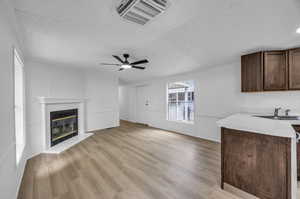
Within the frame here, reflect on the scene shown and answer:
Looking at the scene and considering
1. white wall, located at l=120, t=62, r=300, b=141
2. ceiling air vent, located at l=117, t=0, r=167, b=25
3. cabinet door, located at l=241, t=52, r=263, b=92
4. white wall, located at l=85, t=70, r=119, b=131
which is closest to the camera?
ceiling air vent, located at l=117, t=0, r=167, b=25

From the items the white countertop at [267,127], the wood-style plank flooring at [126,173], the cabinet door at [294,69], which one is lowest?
the wood-style plank flooring at [126,173]

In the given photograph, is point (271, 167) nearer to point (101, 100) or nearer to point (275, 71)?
point (275, 71)

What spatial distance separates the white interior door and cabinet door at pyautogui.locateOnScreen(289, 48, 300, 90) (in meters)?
5.03

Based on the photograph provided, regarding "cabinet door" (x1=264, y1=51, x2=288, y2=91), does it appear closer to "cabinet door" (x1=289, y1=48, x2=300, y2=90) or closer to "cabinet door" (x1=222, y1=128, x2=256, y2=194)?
"cabinet door" (x1=289, y1=48, x2=300, y2=90)

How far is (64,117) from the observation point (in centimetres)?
397

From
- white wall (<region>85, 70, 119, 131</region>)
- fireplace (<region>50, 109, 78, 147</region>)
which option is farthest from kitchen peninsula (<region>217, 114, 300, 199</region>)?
white wall (<region>85, 70, 119, 131</region>)

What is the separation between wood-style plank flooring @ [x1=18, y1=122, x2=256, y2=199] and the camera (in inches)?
69.8

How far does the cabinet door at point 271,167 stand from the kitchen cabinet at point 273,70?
1.85 m

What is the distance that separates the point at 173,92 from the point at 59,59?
4127mm

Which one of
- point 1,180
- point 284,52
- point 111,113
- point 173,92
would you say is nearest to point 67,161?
point 1,180

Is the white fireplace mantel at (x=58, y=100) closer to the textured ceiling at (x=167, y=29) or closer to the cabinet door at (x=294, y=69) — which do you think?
the textured ceiling at (x=167, y=29)

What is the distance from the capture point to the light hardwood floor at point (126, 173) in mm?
1772

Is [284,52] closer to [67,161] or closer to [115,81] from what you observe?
[67,161]

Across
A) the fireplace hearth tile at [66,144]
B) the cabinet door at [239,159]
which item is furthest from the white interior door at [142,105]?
the cabinet door at [239,159]
